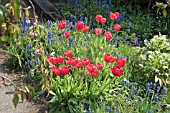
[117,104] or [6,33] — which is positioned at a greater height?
[6,33]

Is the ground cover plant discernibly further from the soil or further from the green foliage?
the soil

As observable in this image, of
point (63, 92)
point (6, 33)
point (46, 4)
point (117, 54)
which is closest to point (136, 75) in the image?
point (117, 54)

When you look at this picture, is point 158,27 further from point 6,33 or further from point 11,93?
point 6,33

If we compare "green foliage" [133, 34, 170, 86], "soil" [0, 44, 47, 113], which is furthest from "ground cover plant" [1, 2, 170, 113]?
"soil" [0, 44, 47, 113]

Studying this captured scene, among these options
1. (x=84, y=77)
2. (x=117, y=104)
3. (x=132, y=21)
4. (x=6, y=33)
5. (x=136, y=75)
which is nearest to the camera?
(x=6, y=33)

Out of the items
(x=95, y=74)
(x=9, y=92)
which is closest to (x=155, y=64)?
(x=95, y=74)

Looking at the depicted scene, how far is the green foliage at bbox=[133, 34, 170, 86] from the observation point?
13.8ft

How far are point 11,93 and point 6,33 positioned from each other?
245 cm

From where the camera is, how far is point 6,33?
1.93 meters

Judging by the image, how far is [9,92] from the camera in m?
4.28

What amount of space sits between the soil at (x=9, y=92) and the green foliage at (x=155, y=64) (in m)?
1.27

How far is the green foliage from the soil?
49.9 inches

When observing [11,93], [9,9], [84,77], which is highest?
[9,9]

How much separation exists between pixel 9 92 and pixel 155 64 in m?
1.73
